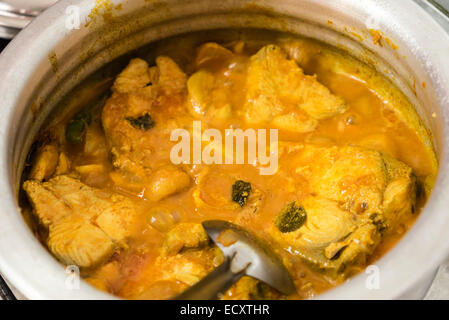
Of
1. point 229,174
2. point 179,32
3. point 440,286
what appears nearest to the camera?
point 440,286

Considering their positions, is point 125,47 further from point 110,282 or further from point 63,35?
point 110,282

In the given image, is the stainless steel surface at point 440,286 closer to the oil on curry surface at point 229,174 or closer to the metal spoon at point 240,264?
the oil on curry surface at point 229,174

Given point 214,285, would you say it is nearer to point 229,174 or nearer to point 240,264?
point 240,264

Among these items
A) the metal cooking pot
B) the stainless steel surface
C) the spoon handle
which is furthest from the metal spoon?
the stainless steel surface

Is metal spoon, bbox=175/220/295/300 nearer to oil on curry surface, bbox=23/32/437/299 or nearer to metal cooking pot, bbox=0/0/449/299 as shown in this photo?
oil on curry surface, bbox=23/32/437/299

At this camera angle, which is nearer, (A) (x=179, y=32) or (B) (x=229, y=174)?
(B) (x=229, y=174)

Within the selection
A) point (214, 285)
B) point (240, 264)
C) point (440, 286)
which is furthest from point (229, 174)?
point (440, 286)
